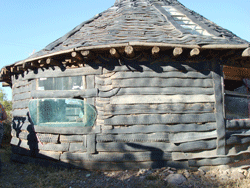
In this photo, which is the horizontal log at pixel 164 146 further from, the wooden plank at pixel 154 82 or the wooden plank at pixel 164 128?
the wooden plank at pixel 154 82

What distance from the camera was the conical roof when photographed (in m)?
4.98

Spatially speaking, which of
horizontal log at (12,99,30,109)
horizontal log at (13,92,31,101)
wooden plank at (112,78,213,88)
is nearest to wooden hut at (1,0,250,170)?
wooden plank at (112,78,213,88)

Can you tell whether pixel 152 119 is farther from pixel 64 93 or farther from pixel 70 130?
pixel 64 93

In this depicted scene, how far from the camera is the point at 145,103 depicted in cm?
489

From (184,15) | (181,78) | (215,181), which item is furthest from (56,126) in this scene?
(184,15)

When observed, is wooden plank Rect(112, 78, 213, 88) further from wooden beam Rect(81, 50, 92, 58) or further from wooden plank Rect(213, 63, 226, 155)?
wooden beam Rect(81, 50, 92, 58)

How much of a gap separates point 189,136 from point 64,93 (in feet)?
11.1

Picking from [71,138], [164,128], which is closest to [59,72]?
[71,138]

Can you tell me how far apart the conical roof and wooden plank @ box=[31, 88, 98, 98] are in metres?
1.07

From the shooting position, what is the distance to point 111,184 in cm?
438

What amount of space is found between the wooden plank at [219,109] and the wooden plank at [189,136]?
163 millimetres

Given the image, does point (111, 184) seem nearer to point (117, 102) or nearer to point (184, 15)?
point (117, 102)

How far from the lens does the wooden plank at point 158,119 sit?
485cm

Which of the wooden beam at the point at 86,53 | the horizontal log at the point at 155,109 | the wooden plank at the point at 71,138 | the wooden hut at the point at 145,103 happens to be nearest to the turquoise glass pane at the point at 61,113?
the wooden hut at the point at 145,103
